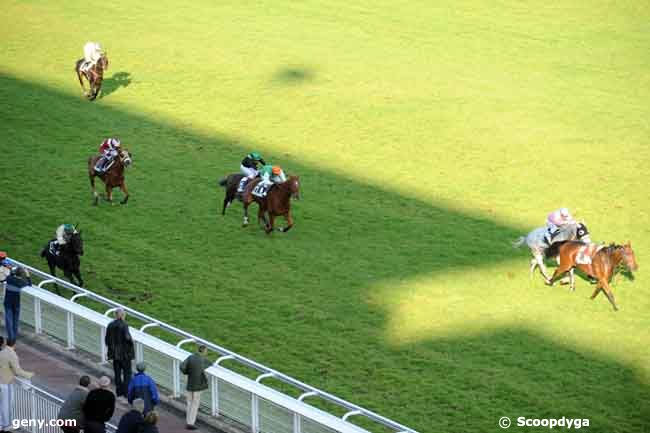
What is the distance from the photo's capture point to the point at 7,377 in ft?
33.8

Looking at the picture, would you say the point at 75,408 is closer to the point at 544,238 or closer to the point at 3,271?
the point at 3,271

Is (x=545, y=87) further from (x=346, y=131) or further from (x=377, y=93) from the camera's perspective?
(x=346, y=131)

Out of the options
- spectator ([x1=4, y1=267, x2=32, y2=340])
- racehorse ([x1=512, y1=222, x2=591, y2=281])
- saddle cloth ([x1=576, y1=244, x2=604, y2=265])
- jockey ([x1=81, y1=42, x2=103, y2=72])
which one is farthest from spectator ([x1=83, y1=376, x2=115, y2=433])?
jockey ([x1=81, y1=42, x2=103, y2=72])

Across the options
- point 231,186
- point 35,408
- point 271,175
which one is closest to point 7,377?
point 35,408

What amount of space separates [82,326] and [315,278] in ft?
14.4

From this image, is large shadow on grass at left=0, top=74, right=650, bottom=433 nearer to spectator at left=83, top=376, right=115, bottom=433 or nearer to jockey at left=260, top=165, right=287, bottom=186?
jockey at left=260, top=165, right=287, bottom=186

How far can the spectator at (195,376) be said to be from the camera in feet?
35.2

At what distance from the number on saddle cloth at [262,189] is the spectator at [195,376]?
6.34 metres

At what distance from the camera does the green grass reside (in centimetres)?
1358

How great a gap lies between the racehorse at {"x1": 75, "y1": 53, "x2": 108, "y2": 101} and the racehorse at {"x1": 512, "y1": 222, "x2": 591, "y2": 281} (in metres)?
11.5

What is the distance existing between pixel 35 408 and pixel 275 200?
7358 millimetres

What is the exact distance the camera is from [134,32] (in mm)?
29062

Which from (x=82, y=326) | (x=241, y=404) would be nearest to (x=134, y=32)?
(x=82, y=326)

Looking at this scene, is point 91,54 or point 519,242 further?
point 91,54
